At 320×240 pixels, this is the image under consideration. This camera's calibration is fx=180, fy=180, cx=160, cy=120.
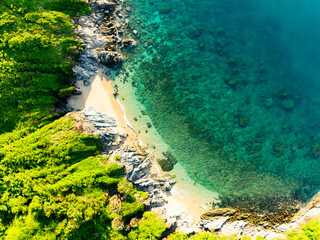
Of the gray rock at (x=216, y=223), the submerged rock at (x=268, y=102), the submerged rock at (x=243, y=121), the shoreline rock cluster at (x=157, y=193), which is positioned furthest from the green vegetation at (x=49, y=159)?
the submerged rock at (x=268, y=102)

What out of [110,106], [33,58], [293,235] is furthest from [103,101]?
[293,235]

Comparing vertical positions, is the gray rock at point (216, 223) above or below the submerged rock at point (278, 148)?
below

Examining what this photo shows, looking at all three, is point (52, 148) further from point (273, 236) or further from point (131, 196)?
point (273, 236)

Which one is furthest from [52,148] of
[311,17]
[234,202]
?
[311,17]

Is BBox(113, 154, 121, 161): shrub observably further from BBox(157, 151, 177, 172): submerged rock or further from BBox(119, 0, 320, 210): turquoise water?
BBox(119, 0, 320, 210): turquoise water

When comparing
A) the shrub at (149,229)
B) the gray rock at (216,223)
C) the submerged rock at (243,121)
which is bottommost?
the shrub at (149,229)

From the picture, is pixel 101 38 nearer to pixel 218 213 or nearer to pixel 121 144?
pixel 121 144

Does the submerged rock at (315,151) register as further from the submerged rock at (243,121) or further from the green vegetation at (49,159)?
the submerged rock at (243,121)
